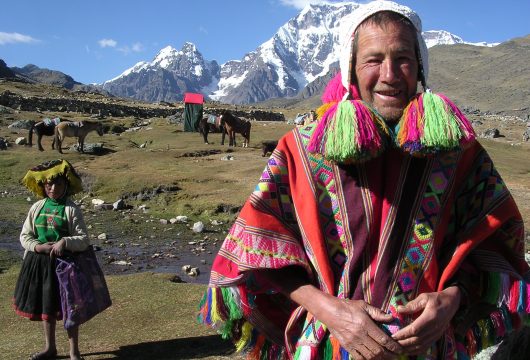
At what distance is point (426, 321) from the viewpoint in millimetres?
1699

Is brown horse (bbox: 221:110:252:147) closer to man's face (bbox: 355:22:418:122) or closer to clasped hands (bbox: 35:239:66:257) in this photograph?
clasped hands (bbox: 35:239:66:257)

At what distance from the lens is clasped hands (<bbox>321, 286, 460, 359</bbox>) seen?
1670 millimetres

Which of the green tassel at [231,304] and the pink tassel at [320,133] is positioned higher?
the pink tassel at [320,133]

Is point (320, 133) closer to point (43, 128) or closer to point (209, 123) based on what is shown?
point (43, 128)

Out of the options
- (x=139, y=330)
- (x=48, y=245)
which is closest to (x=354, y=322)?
(x=48, y=245)

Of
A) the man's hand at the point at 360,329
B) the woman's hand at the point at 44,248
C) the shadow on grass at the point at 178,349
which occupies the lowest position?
the shadow on grass at the point at 178,349

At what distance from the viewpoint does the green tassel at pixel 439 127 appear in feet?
5.61

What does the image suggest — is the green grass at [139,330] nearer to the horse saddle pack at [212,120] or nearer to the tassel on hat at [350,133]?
the tassel on hat at [350,133]

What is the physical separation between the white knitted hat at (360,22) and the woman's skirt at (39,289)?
12.7 ft

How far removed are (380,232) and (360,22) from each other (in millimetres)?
741

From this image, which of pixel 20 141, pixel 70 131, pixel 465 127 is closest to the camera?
pixel 465 127

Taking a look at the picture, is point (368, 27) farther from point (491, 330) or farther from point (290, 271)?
point (491, 330)

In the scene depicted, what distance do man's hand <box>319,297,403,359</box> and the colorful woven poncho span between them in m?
0.07

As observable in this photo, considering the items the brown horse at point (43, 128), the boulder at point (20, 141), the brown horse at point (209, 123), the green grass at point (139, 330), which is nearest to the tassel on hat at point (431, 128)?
the green grass at point (139, 330)
